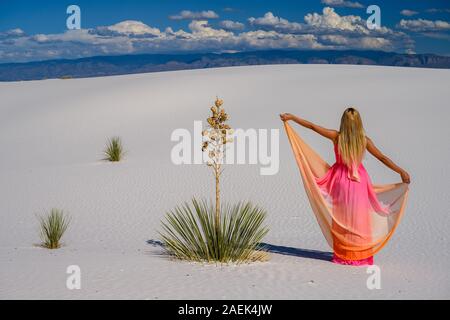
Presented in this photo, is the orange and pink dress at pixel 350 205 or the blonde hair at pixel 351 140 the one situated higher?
the blonde hair at pixel 351 140

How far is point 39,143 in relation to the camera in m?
21.1

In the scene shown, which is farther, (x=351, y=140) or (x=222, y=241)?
(x=222, y=241)

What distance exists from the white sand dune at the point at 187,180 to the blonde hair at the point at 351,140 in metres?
1.08

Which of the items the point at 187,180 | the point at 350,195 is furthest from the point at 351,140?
the point at 187,180

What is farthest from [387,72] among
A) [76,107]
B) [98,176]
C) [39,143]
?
[98,176]

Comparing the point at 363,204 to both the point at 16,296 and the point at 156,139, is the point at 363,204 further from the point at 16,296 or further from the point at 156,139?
the point at 156,139

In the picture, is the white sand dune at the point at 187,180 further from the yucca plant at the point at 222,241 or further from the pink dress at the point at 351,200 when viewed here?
the pink dress at the point at 351,200

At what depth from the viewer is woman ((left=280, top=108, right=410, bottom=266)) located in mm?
6590

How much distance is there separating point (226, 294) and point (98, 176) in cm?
995

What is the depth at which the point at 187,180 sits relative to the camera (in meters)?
14.4

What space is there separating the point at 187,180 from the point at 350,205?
7.98m

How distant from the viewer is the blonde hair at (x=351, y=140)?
21.4 ft

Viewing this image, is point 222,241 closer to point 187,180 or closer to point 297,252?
point 297,252

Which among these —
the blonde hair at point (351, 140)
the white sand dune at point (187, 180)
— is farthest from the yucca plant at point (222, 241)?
the blonde hair at point (351, 140)
